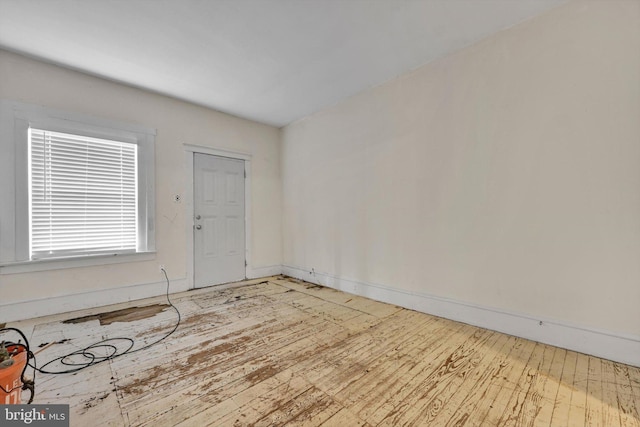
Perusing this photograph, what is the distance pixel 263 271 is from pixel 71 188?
2750mm

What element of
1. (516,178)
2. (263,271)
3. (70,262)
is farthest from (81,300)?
(516,178)

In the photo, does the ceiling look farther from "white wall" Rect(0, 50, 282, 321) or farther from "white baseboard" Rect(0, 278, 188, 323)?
"white baseboard" Rect(0, 278, 188, 323)

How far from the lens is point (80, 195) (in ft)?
9.76

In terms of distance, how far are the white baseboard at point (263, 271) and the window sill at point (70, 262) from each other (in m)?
1.47

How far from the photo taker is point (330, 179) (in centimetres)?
386

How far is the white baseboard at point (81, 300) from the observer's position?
8.57 ft

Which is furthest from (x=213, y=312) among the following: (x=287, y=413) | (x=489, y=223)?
(x=489, y=223)

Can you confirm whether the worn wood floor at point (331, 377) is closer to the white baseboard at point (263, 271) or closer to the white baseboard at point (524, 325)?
the white baseboard at point (524, 325)

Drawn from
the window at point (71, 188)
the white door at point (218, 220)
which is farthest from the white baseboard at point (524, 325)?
the window at point (71, 188)

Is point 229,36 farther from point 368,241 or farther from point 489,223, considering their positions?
point 489,223

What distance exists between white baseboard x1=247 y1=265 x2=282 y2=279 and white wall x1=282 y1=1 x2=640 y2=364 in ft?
5.60

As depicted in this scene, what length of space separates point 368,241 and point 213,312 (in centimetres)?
202

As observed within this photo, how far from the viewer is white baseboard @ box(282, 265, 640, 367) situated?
1.84 meters

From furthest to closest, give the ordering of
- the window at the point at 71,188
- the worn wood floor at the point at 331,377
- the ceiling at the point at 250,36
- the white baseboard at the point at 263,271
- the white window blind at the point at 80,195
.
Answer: the white baseboard at the point at 263,271, the white window blind at the point at 80,195, the window at the point at 71,188, the ceiling at the point at 250,36, the worn wood floor at the point at 331,377
